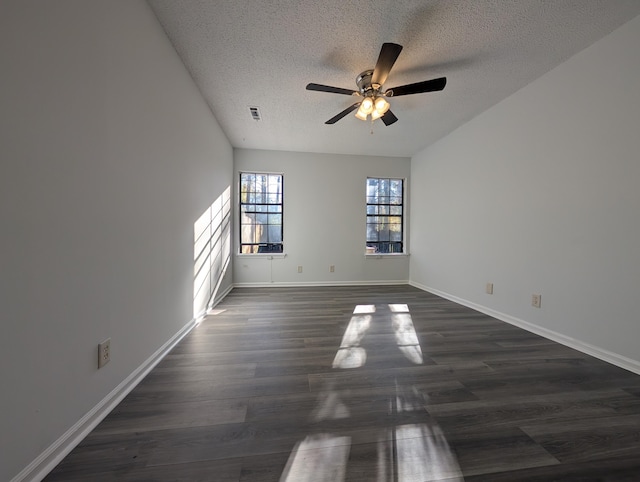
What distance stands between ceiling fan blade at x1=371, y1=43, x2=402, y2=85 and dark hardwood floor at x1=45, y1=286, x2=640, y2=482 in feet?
7.66

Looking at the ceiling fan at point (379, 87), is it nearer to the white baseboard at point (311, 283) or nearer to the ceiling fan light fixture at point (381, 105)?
the ceiling fan light fixture at point (381, 105)

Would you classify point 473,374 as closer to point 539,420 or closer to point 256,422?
point 539,420

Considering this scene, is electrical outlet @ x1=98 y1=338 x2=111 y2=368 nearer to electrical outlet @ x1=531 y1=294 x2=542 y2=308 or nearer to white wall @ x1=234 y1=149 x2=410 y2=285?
white wall @ x1=234 y1=149 x2=410 y2=285

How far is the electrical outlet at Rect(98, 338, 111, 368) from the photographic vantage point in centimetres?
122

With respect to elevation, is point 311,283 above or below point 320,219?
below

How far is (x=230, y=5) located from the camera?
64.7 inches

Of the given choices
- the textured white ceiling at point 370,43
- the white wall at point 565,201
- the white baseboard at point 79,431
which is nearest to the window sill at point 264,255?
the textured white ceiling at point 370,43

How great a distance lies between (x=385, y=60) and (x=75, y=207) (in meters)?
2.19

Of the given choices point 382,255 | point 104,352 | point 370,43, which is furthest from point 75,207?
point 382,255

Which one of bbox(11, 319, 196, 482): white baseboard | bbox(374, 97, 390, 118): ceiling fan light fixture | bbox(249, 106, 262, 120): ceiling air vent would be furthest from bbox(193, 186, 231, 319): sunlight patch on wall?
bbox(374, 97, 390, 118): ceiling fan light fixture

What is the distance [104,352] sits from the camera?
124 centimetres

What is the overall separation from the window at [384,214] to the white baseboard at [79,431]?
404 cm

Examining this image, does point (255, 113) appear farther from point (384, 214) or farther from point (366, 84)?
point (384, 214)

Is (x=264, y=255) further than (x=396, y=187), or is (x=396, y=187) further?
(x=396, y=187)
